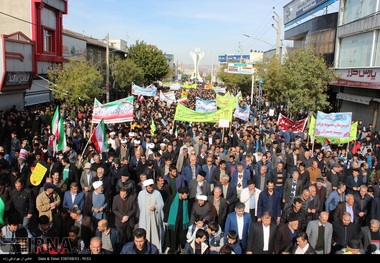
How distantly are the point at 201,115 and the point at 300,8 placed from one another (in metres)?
27.2

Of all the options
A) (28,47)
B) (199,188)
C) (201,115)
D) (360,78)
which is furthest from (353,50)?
(199,188)

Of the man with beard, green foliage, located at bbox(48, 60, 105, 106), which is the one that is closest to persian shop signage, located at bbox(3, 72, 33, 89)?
green foliage, located at bbox(48, 60, 105, 106)

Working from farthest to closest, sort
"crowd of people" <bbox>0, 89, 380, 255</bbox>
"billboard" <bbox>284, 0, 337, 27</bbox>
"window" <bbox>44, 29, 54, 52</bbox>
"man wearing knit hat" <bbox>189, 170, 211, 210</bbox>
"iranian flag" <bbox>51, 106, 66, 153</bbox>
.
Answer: "billboard" <bbox>284, 0, 337, 27</bbox> < "window" <bbox>44, 29, 54, 52</bbox> < "iranian flag" <bbox>51, 106, 66, 153</bbox> < "man wearing knit hat" <bbox>189, 170, 211, 210</bbox> < "crowd of people" <bbox>0, 89, 380, 255</bbox>

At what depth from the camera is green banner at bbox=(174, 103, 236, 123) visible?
13.9 meters

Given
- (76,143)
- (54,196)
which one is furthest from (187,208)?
(76,143)

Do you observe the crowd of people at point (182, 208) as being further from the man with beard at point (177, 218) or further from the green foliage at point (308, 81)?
the green foliage at point (308, 81)

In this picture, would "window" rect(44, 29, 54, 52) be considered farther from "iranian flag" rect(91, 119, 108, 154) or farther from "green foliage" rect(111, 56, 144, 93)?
"iranian flag" rect(91, 119, 108, 154)

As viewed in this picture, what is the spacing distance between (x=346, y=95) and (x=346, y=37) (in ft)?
13.7

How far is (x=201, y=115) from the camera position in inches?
551

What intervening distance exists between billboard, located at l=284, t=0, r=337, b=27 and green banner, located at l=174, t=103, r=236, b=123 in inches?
758

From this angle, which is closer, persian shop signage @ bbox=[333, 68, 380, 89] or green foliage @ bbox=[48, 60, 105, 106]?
persian shop signage @ bbox=[333, 68, 380, 89]

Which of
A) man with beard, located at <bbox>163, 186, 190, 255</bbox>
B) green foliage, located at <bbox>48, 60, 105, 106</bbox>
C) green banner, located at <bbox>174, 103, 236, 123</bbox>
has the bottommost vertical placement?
man with beard, located at <bbox>163, 186, 190, 255</bbox>

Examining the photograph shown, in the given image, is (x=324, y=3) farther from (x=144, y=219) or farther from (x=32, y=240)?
(x=32, y=240)

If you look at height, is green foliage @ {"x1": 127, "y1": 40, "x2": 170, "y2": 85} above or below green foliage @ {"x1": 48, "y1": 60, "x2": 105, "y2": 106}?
above
